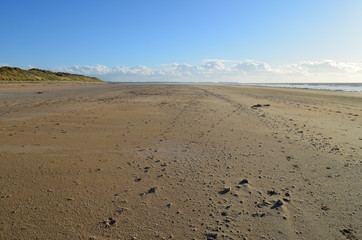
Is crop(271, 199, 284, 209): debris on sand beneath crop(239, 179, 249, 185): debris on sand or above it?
beneath

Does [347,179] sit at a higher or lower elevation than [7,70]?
lower

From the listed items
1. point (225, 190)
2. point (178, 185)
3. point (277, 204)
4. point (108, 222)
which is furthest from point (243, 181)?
point (108, 222)

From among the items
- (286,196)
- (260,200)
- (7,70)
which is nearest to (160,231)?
(260,200)

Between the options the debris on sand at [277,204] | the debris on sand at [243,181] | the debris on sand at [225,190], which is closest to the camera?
the debris on sand at [277,204]

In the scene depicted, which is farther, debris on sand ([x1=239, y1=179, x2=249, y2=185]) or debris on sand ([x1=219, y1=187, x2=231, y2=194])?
debris on sand ([x1=239, y1=179, x2=249, y2=185])

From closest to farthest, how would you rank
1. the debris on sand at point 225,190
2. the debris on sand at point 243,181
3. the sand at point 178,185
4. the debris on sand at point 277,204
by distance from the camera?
the sand at point 178,185 < the debris on sand at point 277,204 < the debris on sand at point 225,190 < the debris on sand at point 243,181

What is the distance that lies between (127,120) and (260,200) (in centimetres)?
753

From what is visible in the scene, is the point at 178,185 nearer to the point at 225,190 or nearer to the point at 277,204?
the point at 225,190

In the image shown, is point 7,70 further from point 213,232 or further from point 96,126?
point 213,232

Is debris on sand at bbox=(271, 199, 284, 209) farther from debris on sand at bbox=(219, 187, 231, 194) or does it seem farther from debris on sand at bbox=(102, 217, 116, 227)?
debris on sand at bbox=(102, 217, 116, 227)

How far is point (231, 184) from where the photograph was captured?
13.9 ft

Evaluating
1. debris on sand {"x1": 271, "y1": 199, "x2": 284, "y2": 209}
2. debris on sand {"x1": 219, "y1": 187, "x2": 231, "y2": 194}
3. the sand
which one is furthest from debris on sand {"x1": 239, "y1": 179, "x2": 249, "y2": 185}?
debris on sand {"x1": 271, "y1": 199, "x2": 284, "y2": 209}

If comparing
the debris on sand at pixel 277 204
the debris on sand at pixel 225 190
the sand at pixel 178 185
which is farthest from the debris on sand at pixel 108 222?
the debris on sand at pixel 277 204

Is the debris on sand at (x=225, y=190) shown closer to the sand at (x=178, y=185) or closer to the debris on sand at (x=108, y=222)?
the sand at (x=178, y=185)
